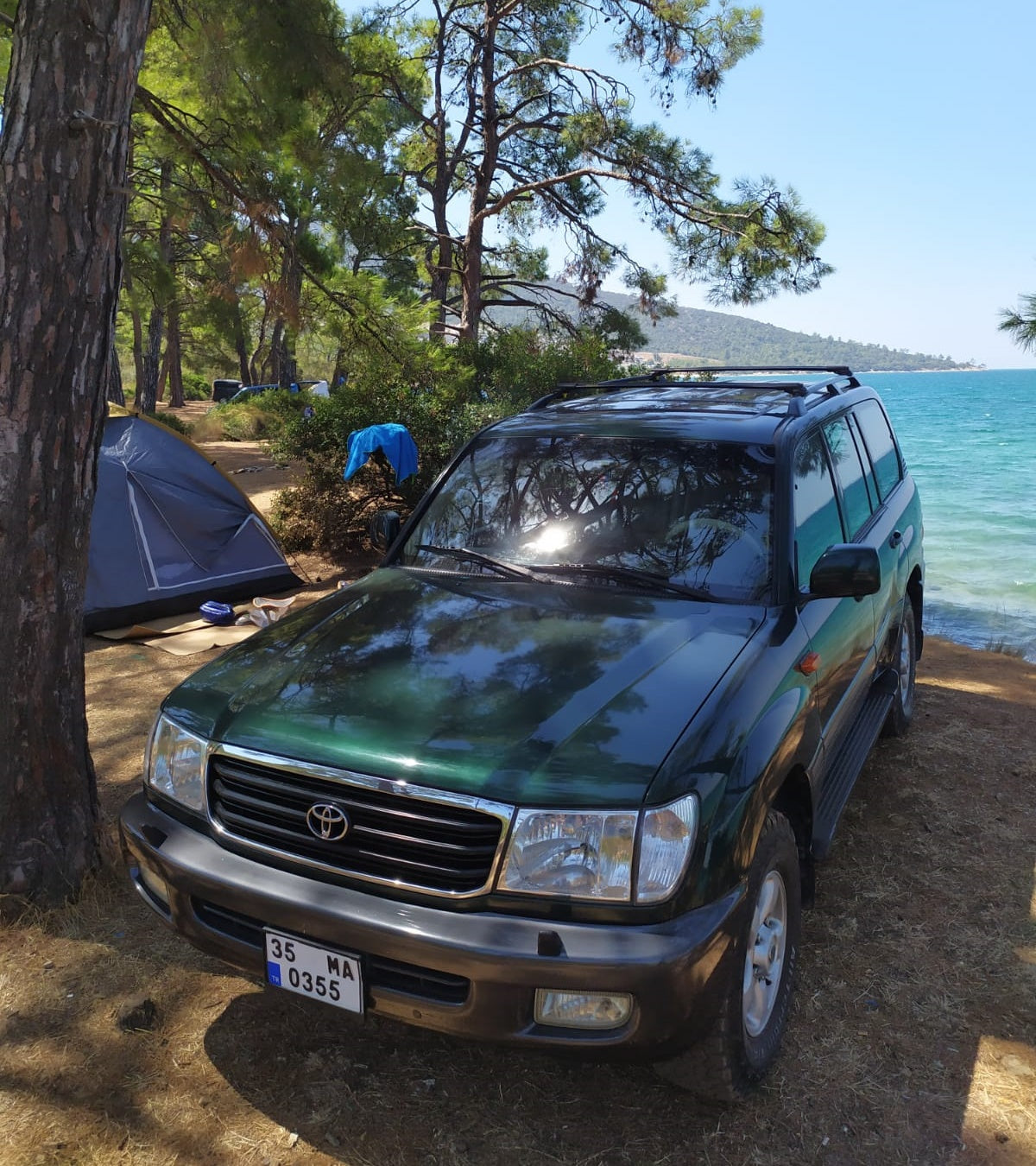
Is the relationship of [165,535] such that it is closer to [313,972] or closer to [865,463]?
[865,463]

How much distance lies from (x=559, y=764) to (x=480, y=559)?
136 cm

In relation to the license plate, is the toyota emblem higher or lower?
higher

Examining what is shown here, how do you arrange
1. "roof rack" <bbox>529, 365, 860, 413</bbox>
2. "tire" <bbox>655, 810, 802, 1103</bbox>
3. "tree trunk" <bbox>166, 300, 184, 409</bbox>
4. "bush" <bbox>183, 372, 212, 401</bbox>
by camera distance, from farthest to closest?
"bush" <bbox>183, 372, 212, 401</bbox> < "tree trunk" <bbox>166, 300, 184, 409</bbox> < "roof rack" <bbox>529, 365, 860, 413</bbox> < "tire" <bbox>655, 810, 802, 1103</bbox>

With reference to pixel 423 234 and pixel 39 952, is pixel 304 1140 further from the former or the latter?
pixel 423 234

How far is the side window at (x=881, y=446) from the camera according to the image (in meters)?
4.82

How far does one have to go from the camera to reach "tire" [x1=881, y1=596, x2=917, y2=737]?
511 cm

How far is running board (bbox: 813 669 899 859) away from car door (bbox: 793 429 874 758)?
0.38 feet

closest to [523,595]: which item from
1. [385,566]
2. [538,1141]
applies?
[385,566]

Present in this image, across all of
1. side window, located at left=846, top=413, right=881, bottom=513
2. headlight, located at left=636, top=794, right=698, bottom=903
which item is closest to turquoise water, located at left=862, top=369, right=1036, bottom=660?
side window, located at left=846, top=413, right=881, bottom=513

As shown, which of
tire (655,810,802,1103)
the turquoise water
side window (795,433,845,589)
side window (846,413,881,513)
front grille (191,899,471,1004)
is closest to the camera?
front grille (191,899,471,1004)

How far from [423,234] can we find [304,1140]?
1841 centimetres

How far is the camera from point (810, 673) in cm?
307

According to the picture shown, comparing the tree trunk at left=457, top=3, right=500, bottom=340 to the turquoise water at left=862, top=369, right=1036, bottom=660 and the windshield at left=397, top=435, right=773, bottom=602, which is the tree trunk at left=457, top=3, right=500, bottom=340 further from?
the windshield at left=397, top=435, right=773, bottom=602

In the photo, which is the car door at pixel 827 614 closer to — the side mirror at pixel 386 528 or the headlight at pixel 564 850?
the headlight at pixel 564 850
